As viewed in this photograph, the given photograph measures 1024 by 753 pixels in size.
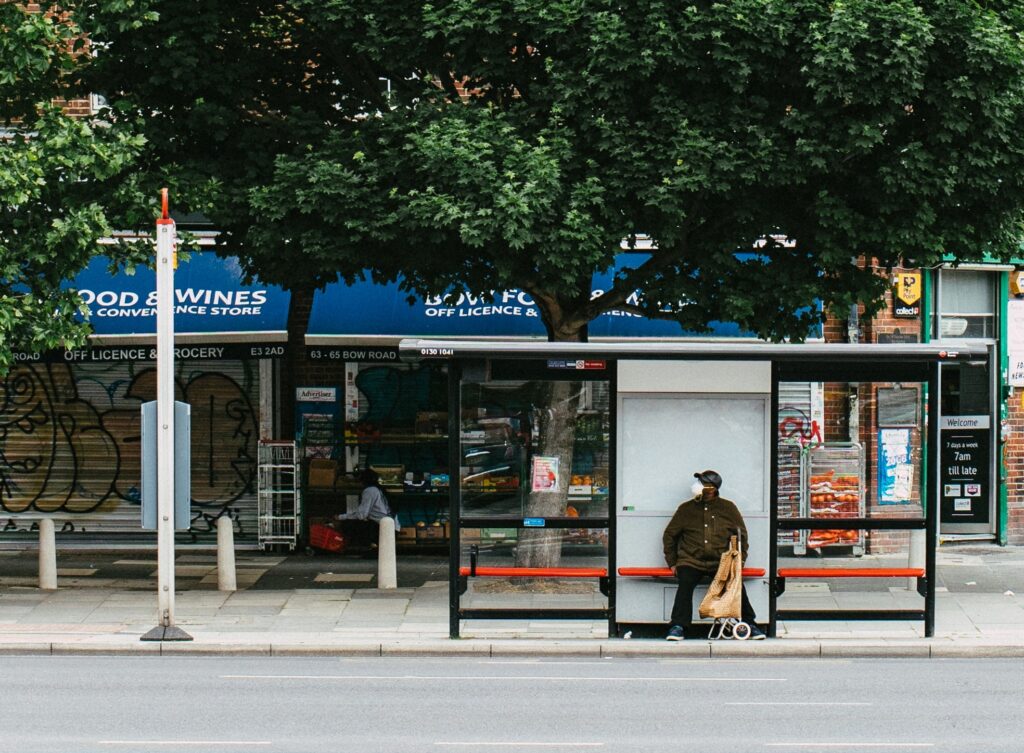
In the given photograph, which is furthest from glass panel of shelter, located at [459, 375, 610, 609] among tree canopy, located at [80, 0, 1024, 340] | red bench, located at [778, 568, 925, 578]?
red bench, located at [778, 568, 925, 578]

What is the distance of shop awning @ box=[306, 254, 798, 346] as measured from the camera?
18.9 meters

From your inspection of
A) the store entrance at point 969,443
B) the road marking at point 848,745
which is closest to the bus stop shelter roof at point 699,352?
the road marking at point 848,745

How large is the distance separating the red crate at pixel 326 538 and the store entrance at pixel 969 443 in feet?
28.7

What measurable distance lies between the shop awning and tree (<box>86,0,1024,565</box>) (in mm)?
2670

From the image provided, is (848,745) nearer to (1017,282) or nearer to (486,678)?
(486,678)

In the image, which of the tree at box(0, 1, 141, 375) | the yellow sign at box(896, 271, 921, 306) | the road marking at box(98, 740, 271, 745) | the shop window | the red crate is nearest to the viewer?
the road marking at box(98, 740, 271, 745)

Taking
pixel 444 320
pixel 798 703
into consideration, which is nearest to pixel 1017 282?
pixel 444 320

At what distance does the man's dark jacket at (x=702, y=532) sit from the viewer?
44.1 ft

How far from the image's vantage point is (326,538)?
1950 cm

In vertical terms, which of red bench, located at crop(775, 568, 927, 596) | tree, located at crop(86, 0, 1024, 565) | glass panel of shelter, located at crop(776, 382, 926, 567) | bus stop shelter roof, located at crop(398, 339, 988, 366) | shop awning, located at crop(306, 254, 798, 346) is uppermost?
tree, located at crop(86, 0, 1024, 565)

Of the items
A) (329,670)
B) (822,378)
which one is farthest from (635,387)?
(329,670)

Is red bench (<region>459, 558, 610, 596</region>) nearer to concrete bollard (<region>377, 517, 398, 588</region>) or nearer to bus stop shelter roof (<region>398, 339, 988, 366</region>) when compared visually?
bus stop shelter roof (<region>398, 339, 988, 366</region>)

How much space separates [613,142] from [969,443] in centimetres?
908

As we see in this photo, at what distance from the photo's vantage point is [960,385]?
20.7 m
